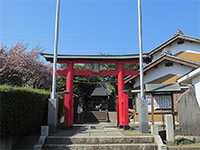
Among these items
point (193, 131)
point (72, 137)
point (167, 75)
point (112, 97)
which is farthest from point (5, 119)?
point (112, 97)

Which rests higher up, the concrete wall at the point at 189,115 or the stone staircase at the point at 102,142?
the concrete wall at the point at 189,115

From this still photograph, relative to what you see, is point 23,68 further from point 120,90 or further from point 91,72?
point 120,90

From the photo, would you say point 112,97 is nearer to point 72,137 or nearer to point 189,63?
point 189,63

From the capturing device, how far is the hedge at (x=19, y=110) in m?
7.91

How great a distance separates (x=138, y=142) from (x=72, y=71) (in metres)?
6.01

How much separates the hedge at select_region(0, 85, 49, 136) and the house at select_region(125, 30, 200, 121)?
6571mm

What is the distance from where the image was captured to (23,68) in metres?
21.0

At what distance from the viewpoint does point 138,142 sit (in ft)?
32.4

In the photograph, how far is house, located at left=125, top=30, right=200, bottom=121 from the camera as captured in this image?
16266 mm

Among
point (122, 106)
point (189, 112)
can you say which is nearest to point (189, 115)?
point (189, 112)

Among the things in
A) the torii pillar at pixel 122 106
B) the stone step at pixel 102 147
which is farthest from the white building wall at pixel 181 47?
the stone step at pixel 102 147

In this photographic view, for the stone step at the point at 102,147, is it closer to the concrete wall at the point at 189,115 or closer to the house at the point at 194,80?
the concrete wall at the point at 189,115

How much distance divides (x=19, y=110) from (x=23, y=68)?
12.9m

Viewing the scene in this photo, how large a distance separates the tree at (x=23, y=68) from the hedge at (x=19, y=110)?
7887 mm
